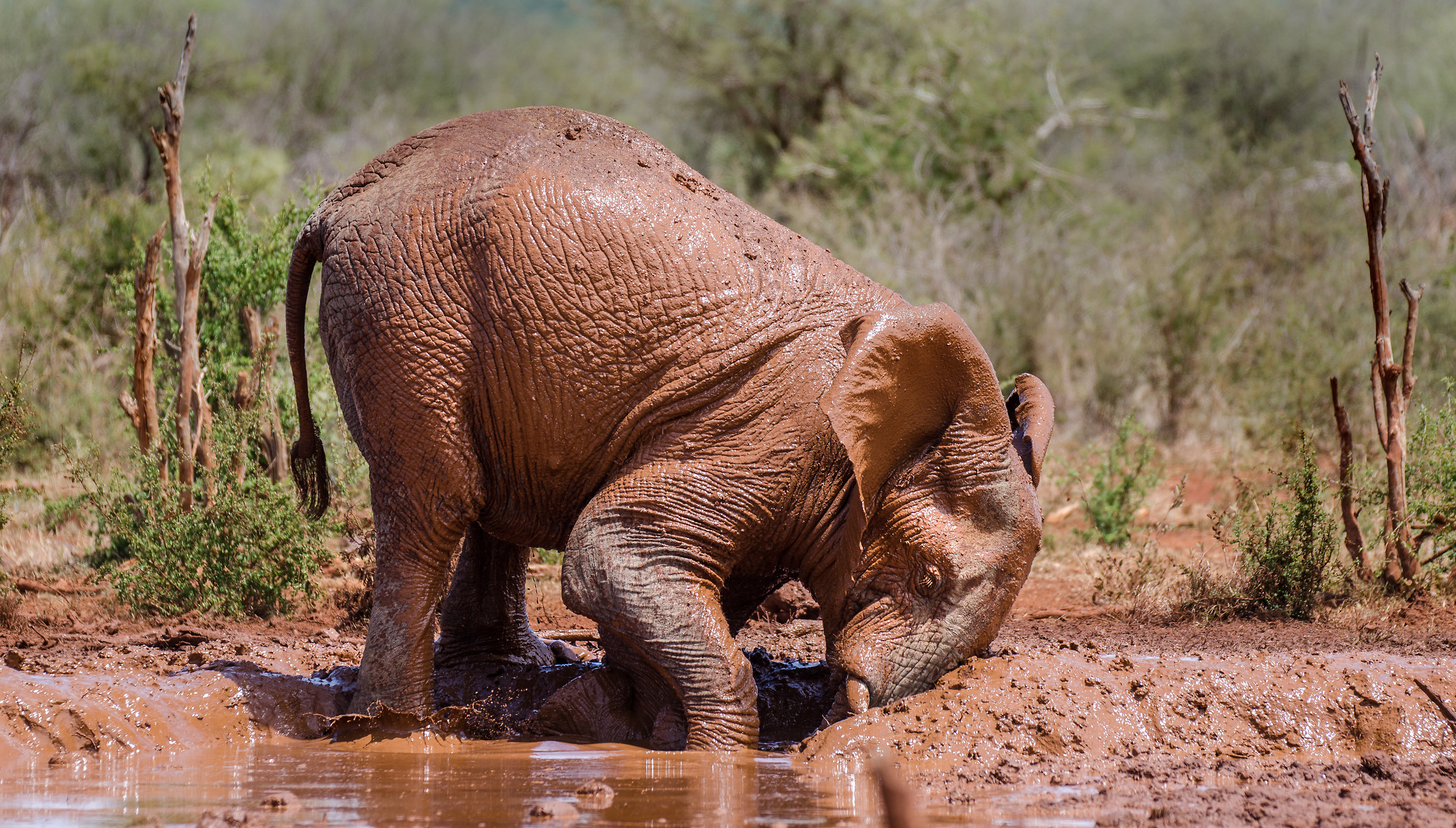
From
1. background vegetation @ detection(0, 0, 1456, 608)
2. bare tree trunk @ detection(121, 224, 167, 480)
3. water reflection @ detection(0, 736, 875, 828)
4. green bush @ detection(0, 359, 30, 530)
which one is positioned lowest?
water reflection @ detection(0, 736, 875, 828)

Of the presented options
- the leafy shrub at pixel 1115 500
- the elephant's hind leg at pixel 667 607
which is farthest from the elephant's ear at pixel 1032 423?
the leafy shrub at pixel 1115 500

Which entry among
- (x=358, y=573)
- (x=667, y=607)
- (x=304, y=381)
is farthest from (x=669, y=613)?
(x=358, y=573)

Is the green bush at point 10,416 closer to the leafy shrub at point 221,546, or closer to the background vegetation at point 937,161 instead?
the leafy shrub at point 221,546

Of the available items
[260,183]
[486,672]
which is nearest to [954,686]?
[486,672]

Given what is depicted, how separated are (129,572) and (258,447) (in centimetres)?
132

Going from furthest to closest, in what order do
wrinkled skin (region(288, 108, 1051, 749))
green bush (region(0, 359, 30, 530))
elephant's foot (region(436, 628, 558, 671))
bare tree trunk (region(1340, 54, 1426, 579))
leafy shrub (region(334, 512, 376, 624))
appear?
1. leafy shrub (region(334, 512, 376, 624))
2. bare tree trunk (region(1340, 54, 1426, 579))
3. green bush (region(0, 359, 30, 530))
4. elephant's foot (region(436, 628, 558, 671))
5. wrinkled skin (region(288, 108, 1051, 749))

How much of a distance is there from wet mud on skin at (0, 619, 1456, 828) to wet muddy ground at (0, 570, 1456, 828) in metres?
0.01

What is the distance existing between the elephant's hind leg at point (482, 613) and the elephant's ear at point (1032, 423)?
232 centimetres

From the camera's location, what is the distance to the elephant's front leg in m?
4.88

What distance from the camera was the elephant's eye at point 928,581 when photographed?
5.12 metres

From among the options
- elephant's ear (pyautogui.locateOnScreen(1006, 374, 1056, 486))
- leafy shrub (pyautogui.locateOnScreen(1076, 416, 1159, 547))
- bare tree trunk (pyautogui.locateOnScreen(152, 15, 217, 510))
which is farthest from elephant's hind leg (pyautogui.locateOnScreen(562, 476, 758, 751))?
leafy shrub (pyautogui.locateOnScreen(1076, 416, 1159, 547))

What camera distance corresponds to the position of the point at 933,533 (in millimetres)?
5129

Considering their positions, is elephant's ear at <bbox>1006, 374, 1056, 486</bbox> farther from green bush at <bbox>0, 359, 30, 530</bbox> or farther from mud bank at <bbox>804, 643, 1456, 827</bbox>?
green bush at <bbox>0, 359, 30, 530</bbox>

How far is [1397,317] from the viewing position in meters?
12.5
